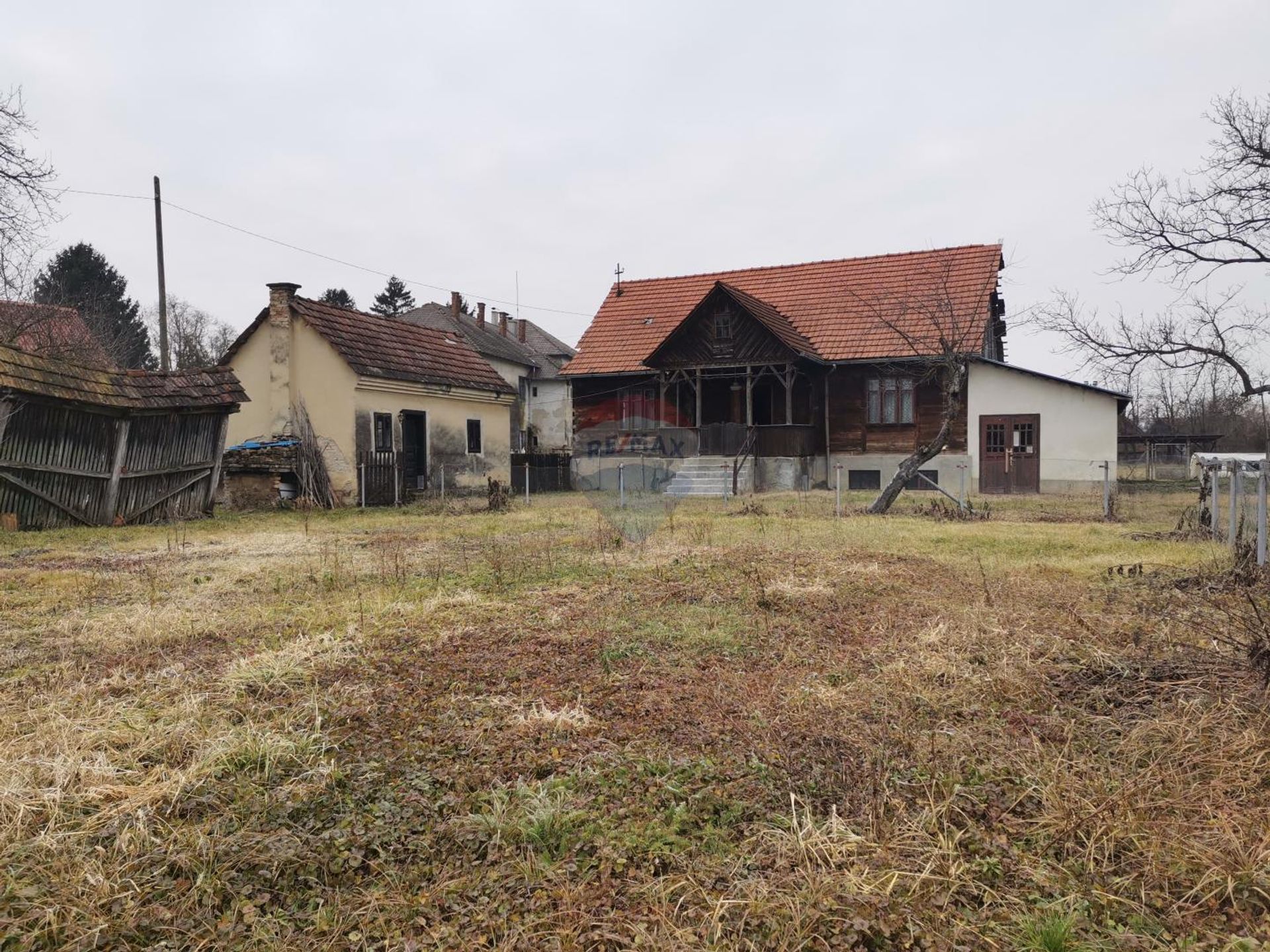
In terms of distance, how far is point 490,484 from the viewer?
755 inches

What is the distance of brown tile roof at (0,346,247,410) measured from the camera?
13617 millimetres

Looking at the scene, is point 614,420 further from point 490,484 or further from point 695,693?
point 695,693

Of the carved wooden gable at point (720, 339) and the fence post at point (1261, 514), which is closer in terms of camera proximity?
the fence post at point (1261, 514)

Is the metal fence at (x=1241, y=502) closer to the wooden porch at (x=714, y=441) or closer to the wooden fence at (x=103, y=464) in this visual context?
the wooden porch at (x=714, y=441)

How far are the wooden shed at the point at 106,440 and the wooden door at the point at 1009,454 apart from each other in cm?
1926

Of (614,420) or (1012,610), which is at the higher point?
(614,420)

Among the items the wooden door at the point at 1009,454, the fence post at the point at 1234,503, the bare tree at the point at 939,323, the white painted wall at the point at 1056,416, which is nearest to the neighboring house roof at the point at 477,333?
the bare tree at the point at 939,323

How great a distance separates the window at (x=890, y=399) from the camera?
25.0 meters

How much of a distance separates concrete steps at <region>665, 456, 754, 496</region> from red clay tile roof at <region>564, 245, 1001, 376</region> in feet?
12.6

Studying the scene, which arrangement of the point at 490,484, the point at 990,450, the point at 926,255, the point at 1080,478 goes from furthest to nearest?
the point at 926,255
the point at 990,450
the point at 1080,478
the point at 490,484

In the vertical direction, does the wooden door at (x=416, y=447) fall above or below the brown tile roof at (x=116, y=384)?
below

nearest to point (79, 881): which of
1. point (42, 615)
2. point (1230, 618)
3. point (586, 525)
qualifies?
point (42, 615)

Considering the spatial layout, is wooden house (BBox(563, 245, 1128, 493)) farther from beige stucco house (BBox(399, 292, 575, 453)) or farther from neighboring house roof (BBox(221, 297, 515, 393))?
beige stucco house (BBox(399, 292, 575, 453))

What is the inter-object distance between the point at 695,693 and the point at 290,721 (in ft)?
7.34
